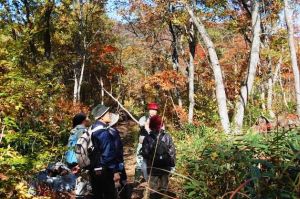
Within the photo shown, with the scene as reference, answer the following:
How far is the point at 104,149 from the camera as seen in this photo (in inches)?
202

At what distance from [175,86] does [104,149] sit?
1600 centimetres

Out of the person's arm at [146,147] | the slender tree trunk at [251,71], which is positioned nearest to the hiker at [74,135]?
the person's arm at [146,147]

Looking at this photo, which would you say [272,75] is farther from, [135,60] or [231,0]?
[135,60]

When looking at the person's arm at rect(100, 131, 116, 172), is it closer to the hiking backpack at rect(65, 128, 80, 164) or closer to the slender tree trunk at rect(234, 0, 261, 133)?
the hiking backpack at rect(65, 128, 80, 164)

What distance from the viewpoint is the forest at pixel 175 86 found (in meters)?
3.82

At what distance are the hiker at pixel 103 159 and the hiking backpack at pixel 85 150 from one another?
5 cm

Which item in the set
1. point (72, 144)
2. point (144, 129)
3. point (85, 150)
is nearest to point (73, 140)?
point (72, 144)

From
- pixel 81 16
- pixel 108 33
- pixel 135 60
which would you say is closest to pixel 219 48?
pixel 135 60

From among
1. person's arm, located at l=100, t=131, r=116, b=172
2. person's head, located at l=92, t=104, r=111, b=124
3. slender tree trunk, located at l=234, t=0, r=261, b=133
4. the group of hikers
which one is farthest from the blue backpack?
slender tree trunk, located at l=234, t=0, r=261, b=133

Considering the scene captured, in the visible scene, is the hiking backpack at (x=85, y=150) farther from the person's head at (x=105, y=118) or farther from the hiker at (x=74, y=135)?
the hiker at (x=74, y=135)

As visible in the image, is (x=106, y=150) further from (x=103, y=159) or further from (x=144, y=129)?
(x=144, y=129)

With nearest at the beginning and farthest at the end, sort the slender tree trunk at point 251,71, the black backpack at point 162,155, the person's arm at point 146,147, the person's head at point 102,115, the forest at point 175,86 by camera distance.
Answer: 1. the forest at point 175,86
2. the person's head at point 102,115
3. the black backpack at point 162,155
4. the person's arm at point 146,147
5. the slender tree trunk at point 251,71

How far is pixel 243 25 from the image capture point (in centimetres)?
1919

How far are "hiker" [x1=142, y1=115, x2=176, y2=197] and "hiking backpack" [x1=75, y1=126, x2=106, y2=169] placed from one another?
769mm
